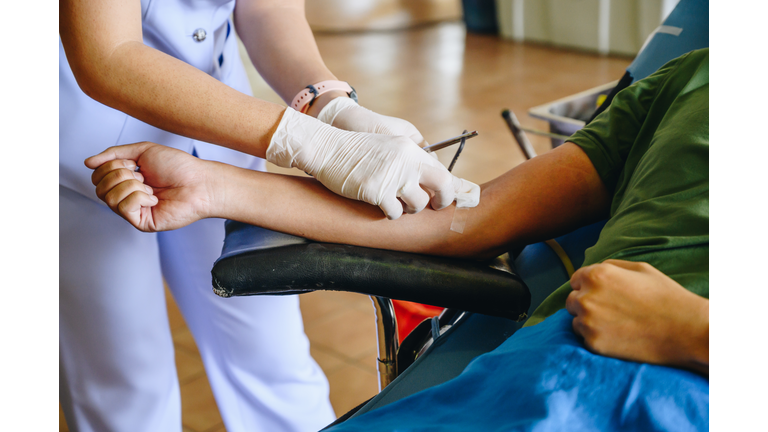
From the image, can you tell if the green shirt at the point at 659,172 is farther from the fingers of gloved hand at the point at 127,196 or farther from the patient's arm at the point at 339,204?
the fingers of gloved hand at the point at 127,196

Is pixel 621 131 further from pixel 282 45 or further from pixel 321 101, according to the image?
pixel 282 45

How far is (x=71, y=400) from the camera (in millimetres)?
1144

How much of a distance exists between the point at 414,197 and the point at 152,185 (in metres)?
0.38

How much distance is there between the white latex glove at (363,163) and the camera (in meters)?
0.85

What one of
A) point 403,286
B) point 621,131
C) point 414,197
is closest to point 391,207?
point 414,197

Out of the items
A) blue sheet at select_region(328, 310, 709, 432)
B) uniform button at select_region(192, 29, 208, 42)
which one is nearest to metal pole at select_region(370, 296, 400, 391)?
blue sheet at select_region(328, 310, 709, 432)

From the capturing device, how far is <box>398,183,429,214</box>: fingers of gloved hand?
2.79 feet

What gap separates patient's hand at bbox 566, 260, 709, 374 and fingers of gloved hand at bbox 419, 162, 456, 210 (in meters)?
0.27

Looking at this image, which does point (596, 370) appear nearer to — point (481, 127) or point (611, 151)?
point (611, 151)

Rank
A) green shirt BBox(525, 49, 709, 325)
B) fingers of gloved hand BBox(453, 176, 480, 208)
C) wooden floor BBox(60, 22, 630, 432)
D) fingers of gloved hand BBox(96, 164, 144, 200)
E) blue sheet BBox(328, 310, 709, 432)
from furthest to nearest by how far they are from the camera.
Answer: wooden floor BBox(60, 22, 630, 432)
fingers of gloved hand BBox(453, 176, 480, 208)
fingers of gloved hand BBox(96, 164, 144, 200)
green shirt BBox(525, 49, 709, 325)
blue sheet BBox(328, 310, 709, 432)

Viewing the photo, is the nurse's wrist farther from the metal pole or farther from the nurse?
the metal pole

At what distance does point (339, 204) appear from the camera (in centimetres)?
92

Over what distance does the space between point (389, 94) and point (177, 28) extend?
305 cm

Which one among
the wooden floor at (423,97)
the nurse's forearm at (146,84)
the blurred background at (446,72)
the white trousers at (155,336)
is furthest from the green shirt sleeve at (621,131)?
the wooden floor at (423,97)
